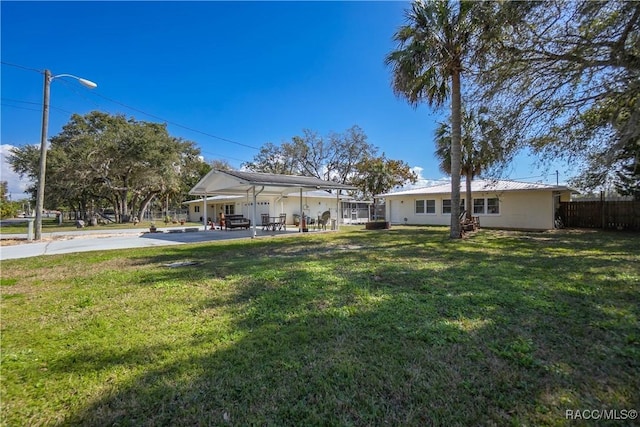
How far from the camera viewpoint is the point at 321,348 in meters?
2.93

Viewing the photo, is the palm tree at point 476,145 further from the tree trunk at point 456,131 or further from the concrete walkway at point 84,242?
the concrete walkway at point 84,242

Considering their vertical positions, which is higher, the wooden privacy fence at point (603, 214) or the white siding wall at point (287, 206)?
the white siding wall at point (287, 206)

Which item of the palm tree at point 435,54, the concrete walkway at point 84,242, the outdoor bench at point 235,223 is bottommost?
the concrete walkway at point 84,242

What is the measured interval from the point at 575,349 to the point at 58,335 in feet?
17.8

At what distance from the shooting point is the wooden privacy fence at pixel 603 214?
16031 mm

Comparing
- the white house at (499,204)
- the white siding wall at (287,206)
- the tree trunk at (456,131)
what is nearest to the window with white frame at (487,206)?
the white house at (499,204)

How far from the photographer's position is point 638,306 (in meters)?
3.91

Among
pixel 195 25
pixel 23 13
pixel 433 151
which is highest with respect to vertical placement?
pixel 195 25

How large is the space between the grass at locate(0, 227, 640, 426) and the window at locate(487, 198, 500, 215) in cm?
1502

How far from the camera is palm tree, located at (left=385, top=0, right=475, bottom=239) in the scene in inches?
406

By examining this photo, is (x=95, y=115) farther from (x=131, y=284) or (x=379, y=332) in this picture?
(x=379, y=332)

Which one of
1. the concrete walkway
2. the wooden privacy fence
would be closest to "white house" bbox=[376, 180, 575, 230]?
the wooden privacy fence

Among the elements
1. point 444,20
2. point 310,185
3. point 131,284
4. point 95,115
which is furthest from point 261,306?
point 95,115

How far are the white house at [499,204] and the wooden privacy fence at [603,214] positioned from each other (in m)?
0.89
